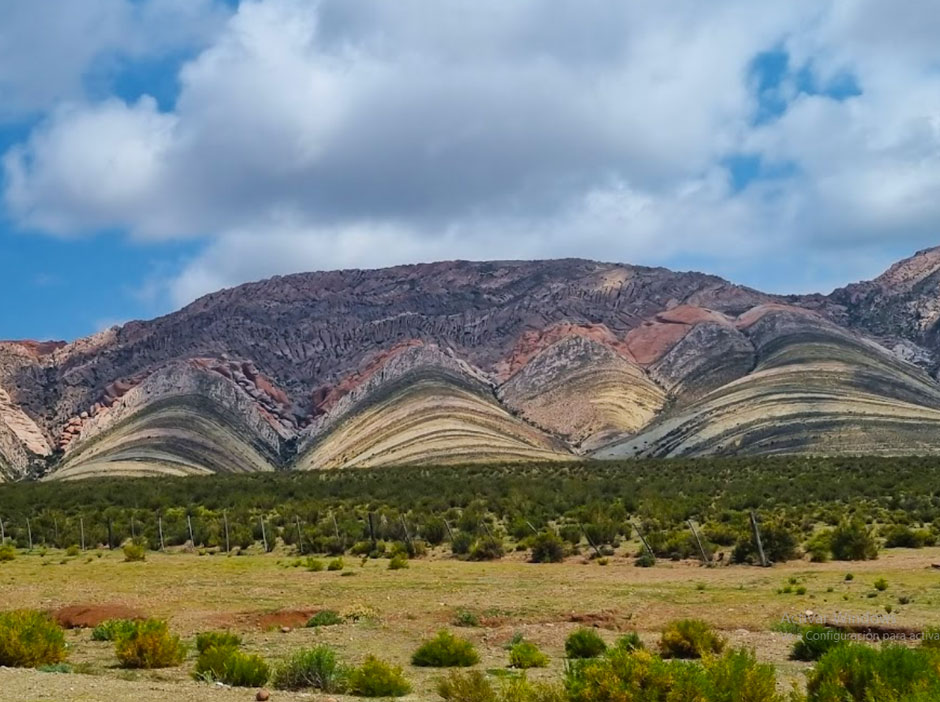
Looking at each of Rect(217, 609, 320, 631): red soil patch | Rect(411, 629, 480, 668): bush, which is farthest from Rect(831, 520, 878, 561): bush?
Rect(411, 629, 480, 668): bush

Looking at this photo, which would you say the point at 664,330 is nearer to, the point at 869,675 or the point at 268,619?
the point at 268,619

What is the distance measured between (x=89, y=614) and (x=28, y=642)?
6168mm

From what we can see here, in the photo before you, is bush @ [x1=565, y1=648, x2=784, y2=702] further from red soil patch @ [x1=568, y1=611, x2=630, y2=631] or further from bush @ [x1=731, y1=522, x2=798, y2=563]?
bush @ [x1=731, y1=522, x2=798, y2=563]

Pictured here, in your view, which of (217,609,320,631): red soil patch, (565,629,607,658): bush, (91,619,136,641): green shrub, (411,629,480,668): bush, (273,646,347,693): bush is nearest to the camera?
(273,646,347,693): bush

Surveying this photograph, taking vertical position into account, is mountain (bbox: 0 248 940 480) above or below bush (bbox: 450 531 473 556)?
above

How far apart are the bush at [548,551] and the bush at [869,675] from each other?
79.9 ft

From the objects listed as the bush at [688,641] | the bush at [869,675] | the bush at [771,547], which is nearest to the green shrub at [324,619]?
the bush at [688,641]

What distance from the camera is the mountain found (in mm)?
94750

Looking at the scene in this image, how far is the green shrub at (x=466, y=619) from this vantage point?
68.4 feet

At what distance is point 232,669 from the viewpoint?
13.9 meters

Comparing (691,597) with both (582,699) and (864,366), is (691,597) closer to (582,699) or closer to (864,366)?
(582,699)

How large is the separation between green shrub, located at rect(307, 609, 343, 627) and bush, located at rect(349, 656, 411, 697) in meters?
7.24

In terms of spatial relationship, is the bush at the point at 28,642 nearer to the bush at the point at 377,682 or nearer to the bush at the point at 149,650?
the bush at the point at 149,650

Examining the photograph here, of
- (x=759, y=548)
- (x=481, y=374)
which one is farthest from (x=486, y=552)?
(x=481, y=374)
